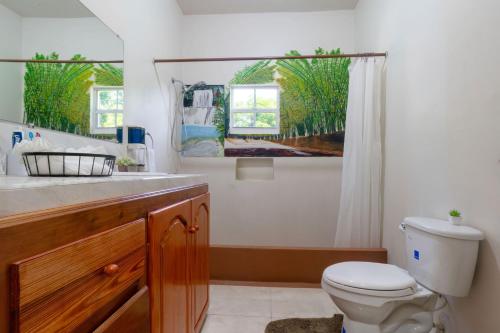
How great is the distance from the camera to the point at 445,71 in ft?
4.96

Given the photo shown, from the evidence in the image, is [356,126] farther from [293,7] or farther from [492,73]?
[293,7]

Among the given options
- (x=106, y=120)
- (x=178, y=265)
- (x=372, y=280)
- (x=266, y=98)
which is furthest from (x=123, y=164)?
(x=266, y=98)

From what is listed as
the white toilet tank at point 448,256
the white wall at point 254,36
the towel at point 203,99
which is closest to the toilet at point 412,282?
the white toilet tank at point 448,256

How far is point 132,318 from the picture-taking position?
0.71 m

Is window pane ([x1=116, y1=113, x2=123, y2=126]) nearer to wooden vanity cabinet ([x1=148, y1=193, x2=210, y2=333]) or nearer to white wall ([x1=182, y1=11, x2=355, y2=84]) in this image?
wooden vanity cabinet ([x1=148, y1=193, x2=210, y2=333])

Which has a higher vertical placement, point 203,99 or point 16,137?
point 203,99

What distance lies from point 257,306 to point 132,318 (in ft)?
5.03

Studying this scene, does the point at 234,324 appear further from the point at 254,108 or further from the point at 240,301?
the point at 254,108

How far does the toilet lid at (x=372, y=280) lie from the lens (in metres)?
1.29

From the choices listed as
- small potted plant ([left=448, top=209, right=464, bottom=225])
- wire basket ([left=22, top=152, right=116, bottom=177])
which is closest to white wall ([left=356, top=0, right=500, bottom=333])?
small potted plant ([left=448, top=209, right=464, bottom=225])

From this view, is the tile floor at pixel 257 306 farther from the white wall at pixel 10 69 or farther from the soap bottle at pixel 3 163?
the white wall at pixel 10 69

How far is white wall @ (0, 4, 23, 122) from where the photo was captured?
0.99 meters

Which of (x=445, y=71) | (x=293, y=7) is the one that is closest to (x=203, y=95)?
→ (x=293, y=7)

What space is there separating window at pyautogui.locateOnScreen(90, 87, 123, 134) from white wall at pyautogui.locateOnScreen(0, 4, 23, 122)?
1.45ft
